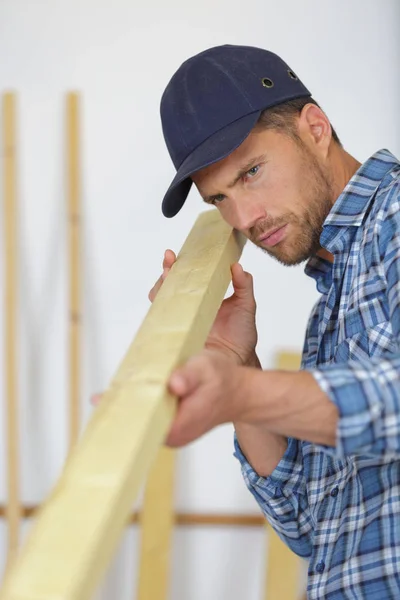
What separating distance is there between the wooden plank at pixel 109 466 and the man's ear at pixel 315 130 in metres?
0.47

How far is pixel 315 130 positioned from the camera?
148 centimetres

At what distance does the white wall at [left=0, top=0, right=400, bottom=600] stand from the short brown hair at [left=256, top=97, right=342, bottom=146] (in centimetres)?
126

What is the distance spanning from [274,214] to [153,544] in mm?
1538

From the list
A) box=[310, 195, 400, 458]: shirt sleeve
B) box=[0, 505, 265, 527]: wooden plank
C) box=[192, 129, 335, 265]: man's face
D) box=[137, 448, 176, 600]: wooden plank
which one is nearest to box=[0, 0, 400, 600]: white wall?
box=[0, 505, 265, 527]: wooden plank

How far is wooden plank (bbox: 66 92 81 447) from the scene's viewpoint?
2662mm

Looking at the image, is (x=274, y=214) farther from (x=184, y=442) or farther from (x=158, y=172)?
(x=158, y=172)

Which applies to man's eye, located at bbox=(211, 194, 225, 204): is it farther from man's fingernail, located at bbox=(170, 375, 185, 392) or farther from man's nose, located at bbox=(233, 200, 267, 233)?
man's fingernail, located at bbox=(170, 375, 185, 392)

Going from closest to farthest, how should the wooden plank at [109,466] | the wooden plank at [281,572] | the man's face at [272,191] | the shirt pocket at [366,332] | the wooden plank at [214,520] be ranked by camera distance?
the wooden plank at [109,466] < the shirt pocket at [366,332] < the man's face at [272,191] < the wooden plank at [281,572] < the wooden plank at [214,520]

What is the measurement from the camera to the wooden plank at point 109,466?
0.67m

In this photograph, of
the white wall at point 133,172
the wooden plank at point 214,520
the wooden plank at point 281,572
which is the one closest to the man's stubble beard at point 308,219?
the white wall at point 133,172

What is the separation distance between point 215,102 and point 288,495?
27.6 inches

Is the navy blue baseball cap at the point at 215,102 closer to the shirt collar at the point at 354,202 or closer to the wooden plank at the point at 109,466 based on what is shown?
the shirt collar at the point at 354,202

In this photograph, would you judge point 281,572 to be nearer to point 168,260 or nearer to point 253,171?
point 168,260

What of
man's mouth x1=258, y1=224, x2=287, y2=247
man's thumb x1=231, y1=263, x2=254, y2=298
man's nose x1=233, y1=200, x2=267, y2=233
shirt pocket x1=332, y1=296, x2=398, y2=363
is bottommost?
shirt pocket x1=332, y1=296, x2=398, y2=363
